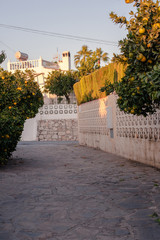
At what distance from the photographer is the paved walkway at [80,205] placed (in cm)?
370

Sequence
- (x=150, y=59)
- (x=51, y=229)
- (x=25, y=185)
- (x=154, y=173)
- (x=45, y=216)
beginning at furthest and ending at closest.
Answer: (x=154, y=173) → (x=25, y=185) → (x=150, y=59) → (x=45, y=216) → (x=51, y=229)

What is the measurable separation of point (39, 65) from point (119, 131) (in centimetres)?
2610

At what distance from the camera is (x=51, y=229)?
3.83m

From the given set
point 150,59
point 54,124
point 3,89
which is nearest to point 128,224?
point 150,59

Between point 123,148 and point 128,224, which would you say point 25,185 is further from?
point 123,148

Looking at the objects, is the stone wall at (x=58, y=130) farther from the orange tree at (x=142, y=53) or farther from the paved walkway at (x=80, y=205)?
the orange tree at (x=142, y=53)

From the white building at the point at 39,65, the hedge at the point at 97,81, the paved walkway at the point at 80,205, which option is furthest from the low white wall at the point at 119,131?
the white building at the point at 39,65

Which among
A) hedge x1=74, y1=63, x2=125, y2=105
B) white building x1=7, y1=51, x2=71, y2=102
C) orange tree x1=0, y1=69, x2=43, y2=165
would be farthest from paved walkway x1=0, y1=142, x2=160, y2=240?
white building x1=7, y1=51, x2=71, y2=102

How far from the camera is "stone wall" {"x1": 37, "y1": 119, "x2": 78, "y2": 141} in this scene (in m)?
24.5

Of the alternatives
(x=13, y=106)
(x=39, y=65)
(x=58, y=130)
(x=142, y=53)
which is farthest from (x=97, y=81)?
(x=39, y=65)

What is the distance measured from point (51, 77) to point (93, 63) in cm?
525

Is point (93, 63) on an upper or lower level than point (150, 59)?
upper

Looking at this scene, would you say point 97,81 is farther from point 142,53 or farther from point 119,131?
point 142,53

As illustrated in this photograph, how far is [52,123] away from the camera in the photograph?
2458 cm
